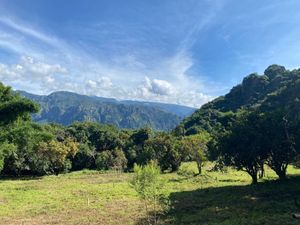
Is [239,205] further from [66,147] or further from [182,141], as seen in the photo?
[66,147]

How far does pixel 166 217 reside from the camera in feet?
96.9

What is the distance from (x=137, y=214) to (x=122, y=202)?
7.56 m

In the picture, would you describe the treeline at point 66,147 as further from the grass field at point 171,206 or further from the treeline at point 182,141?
the grass field at point 171,206

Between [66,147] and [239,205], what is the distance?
5959 cm

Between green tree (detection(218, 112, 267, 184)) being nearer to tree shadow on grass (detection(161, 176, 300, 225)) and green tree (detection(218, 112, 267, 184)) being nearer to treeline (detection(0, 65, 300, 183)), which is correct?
treeline (detection(0, 65, 300, 183))

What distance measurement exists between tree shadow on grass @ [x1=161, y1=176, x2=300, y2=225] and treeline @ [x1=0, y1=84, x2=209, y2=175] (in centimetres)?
1697

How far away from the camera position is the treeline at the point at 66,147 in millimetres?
35094

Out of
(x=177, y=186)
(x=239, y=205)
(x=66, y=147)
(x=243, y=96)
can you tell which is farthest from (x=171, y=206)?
(x=243, y=96)

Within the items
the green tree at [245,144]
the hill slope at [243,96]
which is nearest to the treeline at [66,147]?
the green tree at [245,144]

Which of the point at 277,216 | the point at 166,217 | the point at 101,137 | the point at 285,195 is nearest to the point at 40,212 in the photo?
the point at 166,217

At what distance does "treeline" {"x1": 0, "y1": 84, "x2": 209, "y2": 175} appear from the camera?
115 ft

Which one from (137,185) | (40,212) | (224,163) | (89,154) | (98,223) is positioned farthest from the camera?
(89,154)

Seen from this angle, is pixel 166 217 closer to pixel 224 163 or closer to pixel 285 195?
pixel 285 195

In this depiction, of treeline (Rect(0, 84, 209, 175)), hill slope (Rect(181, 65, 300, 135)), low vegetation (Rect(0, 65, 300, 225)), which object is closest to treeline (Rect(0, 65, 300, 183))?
treeline (Rect(0, 84, 209, 175))
